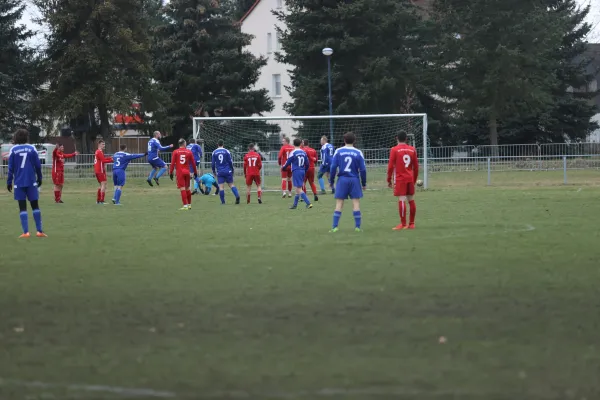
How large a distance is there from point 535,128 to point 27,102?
30.9 metres

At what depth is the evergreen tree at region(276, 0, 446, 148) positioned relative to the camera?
56.7 metres

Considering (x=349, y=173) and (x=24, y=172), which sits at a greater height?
(x=24, y=172)

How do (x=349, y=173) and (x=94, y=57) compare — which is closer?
(x=349, y=173)

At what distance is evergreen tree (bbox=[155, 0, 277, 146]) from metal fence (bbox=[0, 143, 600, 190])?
16589 mm

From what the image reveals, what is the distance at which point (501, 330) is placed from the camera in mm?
7750

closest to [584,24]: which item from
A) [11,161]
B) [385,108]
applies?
[385,108]

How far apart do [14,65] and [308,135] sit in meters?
20.6

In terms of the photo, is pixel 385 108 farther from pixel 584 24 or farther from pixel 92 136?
pixel 92 136

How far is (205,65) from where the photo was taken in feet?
195

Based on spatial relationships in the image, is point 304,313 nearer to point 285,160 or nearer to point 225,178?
point 225,178

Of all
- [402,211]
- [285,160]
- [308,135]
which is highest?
[308,135]

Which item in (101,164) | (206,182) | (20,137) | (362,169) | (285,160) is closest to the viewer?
(20,137)

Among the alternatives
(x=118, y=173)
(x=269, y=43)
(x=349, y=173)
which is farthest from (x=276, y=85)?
(x=349, y=173)

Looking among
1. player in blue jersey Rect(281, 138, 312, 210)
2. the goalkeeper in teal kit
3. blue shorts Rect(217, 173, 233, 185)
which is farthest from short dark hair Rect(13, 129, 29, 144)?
the goalkeeper in teal kit
